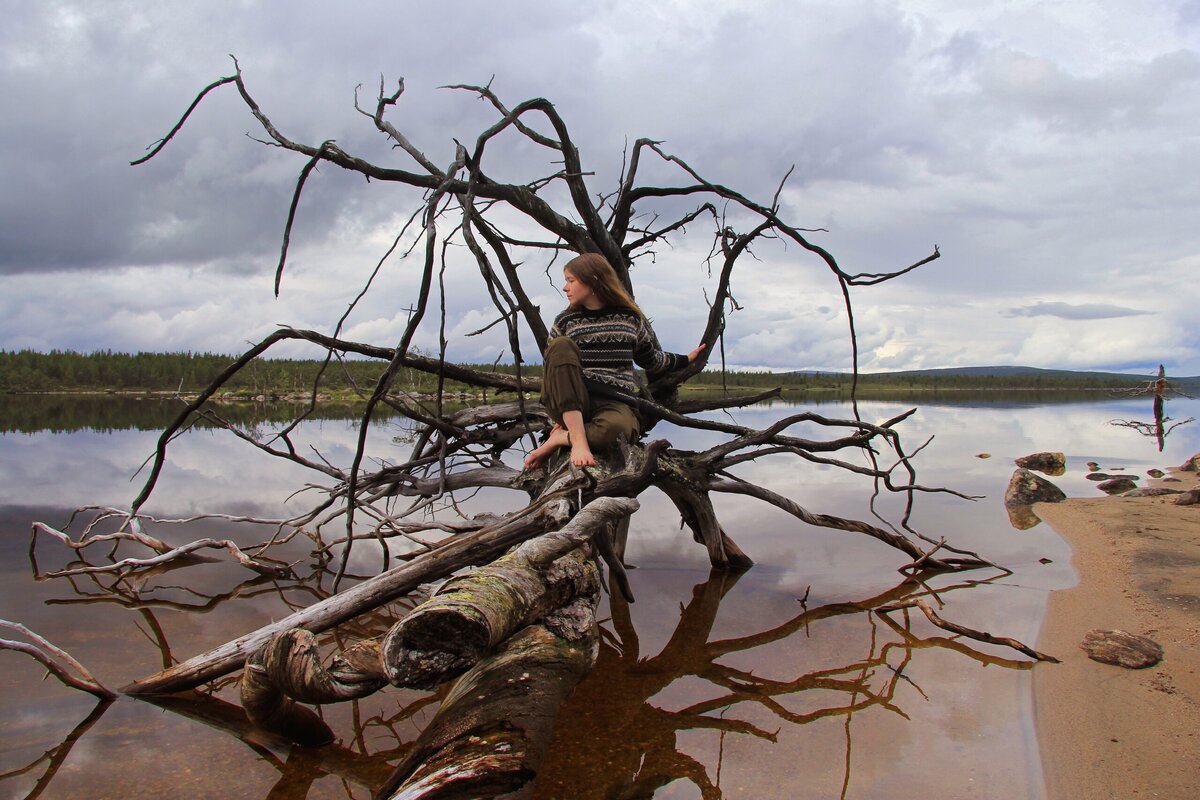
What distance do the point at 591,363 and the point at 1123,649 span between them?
3500 millimetres

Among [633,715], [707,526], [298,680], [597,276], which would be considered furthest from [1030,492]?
[298,680]

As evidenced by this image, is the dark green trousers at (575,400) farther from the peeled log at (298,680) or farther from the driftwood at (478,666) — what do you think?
the peeled log at (298,680)

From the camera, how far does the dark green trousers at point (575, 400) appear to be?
169 inches

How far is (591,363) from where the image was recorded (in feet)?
16.0

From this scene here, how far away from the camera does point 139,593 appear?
19.2ft

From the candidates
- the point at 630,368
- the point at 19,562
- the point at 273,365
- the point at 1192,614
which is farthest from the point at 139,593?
the point at 273,365

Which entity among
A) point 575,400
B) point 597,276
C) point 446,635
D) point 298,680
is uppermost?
point 597,276

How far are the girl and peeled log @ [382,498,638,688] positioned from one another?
3.58 feet

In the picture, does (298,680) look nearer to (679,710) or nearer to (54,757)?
(54,757)

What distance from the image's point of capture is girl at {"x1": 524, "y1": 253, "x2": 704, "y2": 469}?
4.30m

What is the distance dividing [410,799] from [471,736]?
1.08ft

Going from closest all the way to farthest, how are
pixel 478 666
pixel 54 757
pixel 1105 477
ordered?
pixel 478 666, pixel 54 757, pixel 1105 477

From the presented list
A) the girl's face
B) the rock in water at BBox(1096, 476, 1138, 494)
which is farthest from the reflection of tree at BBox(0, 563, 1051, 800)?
the rock in water at BBox(1096, 476, 1138, 494)

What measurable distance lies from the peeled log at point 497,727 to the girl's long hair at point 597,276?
250cm
